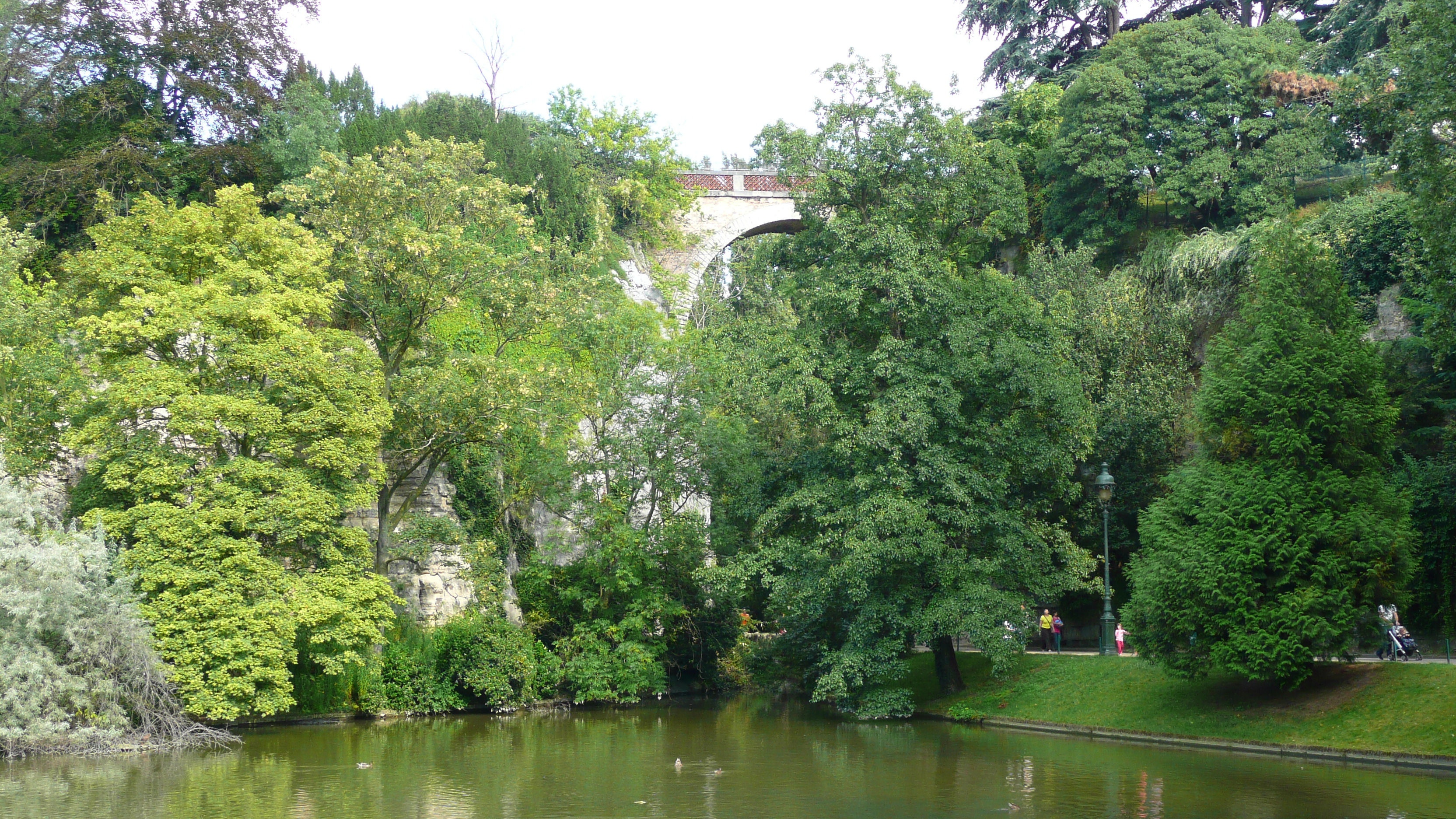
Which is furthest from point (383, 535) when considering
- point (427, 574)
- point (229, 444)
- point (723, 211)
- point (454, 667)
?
point (723, 211)

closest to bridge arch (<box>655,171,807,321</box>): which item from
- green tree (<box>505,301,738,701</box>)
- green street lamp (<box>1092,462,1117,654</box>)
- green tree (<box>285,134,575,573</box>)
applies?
green tree (<box>505,301,738,701</box>)

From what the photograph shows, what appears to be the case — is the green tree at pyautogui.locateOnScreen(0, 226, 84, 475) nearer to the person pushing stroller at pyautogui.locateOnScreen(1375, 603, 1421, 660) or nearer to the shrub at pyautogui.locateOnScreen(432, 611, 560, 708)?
the shrub at pyautogui.locateOnScreen(432, 611, 560, 708)

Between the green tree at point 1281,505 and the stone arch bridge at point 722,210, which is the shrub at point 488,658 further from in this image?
the stone arch bridge at point 722,210

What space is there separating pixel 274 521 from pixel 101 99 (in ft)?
60.0

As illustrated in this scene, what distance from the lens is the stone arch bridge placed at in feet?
174

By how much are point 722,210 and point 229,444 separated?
32.1m

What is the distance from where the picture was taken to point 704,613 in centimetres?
3484

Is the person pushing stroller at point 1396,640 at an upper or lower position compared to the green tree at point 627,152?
lower

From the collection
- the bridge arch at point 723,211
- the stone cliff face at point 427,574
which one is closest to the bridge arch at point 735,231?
the bridge arch at point 723,211

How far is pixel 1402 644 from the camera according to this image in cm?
2417

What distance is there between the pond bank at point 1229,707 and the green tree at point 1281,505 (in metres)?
0.86

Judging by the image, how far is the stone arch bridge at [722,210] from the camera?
53125 millimetres

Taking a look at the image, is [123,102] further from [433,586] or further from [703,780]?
[703,780]

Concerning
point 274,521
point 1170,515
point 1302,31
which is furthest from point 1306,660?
point 1302,31
